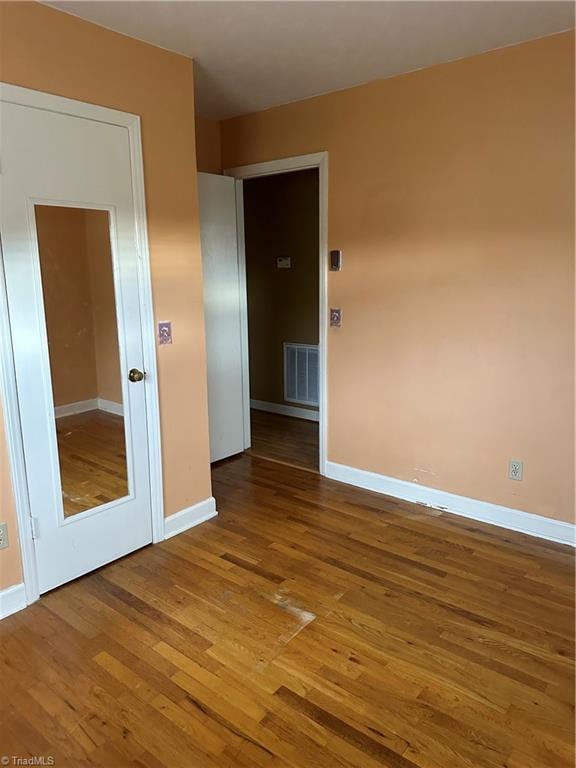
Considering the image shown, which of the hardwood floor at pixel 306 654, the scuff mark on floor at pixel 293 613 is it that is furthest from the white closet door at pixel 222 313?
the scuff mark on floor at pixel 293 613

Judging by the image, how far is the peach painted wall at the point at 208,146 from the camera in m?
3.90

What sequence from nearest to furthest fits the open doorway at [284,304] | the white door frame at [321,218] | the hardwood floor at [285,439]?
the white door frame at [321,218] → the hardwood floor at [285,439] → the open doorway at [284,304]

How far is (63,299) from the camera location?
2.44 m

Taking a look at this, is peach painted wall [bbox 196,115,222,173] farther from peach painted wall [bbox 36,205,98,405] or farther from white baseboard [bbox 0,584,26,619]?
white baseboard [bbox 0,584,26,619]

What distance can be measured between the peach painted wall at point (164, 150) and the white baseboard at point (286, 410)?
7.19ft

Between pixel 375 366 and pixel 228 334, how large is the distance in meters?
1.23

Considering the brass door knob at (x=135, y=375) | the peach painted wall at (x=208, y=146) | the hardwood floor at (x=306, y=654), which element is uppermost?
the peach painted wall at (x=208, y=146)

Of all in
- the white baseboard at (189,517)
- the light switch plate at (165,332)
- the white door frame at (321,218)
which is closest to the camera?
the light switch plate at (165,332)

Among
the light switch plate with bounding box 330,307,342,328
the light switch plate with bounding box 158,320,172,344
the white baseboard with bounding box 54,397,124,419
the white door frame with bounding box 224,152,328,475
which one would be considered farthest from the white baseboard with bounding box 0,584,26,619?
the light switch plate with bounding box 330,307,342,328

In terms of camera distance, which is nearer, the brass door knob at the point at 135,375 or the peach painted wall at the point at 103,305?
the peach painted wall at the point at 103,305

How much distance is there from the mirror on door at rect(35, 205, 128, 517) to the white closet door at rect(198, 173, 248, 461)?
130 centimetres

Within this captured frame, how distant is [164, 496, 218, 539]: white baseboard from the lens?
9.82 feet

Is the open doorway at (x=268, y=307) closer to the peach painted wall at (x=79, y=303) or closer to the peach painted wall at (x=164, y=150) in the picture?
the peach painted wall at (x=164, y=150)

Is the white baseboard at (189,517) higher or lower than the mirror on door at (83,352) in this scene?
lower
